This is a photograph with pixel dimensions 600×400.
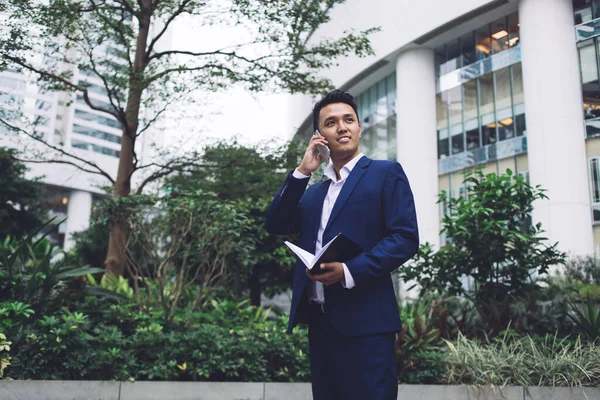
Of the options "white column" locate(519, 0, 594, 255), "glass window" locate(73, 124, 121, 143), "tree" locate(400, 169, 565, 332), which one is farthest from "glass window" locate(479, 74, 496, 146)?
"glass window" locate(73, 124, 121, 143)

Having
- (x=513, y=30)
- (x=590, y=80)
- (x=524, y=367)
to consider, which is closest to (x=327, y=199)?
(x=524, y=367)

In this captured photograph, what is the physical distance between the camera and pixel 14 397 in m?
4.13

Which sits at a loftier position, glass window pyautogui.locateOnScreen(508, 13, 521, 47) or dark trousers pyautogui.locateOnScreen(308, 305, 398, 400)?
glass window pyautogui.locateOnScreen(508, 13, 521, 47)

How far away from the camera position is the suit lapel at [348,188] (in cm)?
200

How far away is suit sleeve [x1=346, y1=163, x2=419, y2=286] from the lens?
176 cm

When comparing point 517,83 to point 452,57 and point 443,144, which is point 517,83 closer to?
point 452,57

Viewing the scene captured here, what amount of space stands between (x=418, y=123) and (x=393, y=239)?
20.4 meters

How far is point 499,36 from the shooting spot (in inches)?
769

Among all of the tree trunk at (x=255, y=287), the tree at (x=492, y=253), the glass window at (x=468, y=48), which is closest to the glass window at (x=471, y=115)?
the glass window at (x=468, y=48)

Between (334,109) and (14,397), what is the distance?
3.86 metres

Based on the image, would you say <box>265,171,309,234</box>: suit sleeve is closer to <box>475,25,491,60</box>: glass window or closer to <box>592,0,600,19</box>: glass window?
<box>592,0,600,19</box>: glass window

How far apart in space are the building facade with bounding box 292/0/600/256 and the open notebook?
41.5 feet

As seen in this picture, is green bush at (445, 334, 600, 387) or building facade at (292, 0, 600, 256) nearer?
green bush at (445, 334, 600, 387)

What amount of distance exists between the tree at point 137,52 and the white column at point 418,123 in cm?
1279
